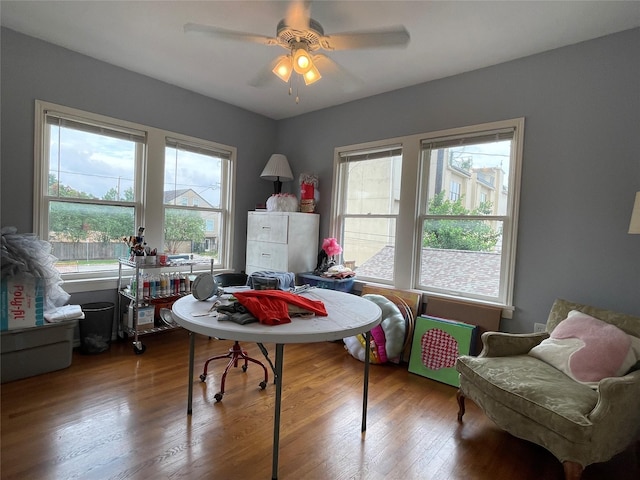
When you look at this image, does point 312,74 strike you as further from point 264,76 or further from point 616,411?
point 616,411

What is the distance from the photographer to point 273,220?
382 cm

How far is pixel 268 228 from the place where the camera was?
3877 millimetres

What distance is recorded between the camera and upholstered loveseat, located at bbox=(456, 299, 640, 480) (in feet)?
4.99

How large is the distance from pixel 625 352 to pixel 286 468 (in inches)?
75.5

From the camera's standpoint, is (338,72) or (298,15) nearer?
(298,15)

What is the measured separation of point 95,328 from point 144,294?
1.57 ft

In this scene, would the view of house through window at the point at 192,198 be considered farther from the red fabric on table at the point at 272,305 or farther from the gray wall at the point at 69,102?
the red fabric on table at the point at 272,305

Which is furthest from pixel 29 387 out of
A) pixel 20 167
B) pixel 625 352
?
pixel 625 352

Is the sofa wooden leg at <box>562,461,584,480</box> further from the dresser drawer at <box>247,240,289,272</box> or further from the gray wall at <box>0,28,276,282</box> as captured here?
the gray wall at <box>0,28,276,282</box>

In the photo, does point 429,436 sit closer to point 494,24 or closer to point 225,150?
point 494,24

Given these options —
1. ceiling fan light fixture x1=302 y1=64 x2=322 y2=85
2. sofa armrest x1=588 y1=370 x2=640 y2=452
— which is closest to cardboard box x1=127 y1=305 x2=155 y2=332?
ceiling fan light fixture x1=302 y1=64 x2=322 y2=85

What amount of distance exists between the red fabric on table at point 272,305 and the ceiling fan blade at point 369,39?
4.83 ft

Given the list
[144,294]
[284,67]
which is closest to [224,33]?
[284,67]

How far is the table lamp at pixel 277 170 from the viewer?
408 centimetres
